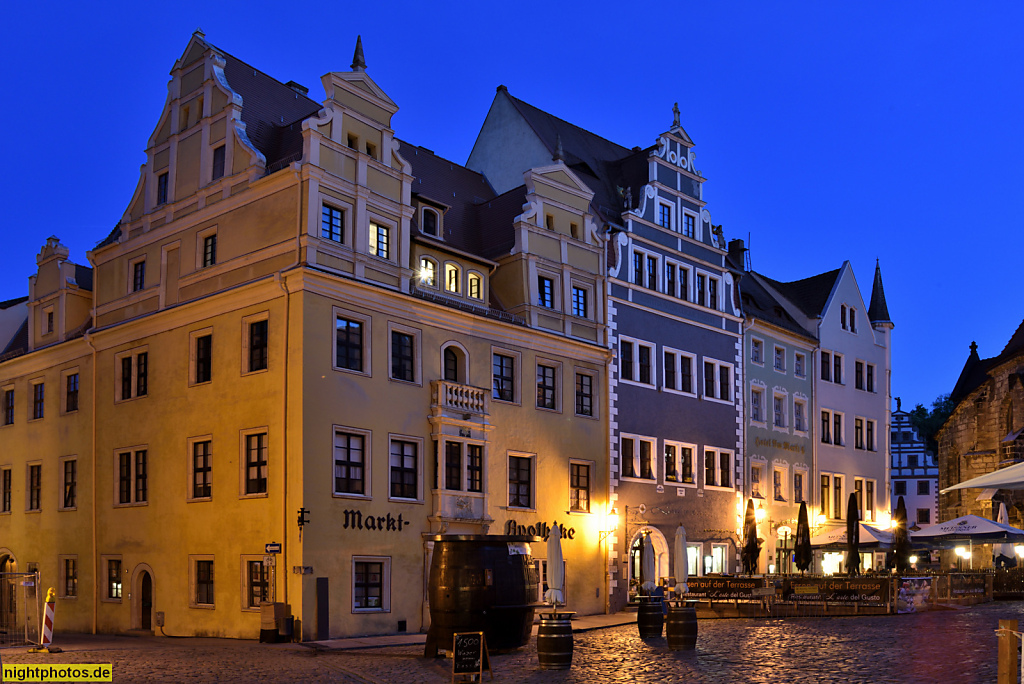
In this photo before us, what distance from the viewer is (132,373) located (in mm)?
34750

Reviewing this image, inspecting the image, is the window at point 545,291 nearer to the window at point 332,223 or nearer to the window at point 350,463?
the window at point 332,223

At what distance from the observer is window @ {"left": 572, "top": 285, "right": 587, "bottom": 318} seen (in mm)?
38594

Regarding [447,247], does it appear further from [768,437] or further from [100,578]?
[768,437]

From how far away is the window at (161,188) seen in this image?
116 ft

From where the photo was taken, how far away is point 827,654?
2080 centimetres

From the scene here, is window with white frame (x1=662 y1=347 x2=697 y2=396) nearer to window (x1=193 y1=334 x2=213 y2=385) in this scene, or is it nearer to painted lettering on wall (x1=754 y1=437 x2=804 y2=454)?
painted lettering on wall (x1=754 y1=437 x2=804 y2=454)

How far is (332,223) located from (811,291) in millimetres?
29202

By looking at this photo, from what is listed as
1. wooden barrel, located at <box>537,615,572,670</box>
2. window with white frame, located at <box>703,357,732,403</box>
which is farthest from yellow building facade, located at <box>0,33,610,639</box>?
wooden barrel, located at <box>537,615,572,670</box>

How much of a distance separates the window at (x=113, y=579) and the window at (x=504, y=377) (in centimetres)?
1306

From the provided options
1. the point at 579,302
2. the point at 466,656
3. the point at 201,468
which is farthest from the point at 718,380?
the point at 466,656

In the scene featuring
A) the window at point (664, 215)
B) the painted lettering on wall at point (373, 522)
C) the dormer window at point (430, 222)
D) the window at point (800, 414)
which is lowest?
the painted lettering on wall at point (373, 522)

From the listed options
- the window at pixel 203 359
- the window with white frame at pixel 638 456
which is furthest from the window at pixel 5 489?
the window with white frame at pixel 638 456

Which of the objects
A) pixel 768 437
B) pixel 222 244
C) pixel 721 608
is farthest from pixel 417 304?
pixel 768 437

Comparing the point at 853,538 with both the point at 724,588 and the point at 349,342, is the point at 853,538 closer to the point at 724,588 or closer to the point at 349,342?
the point at 724,588
